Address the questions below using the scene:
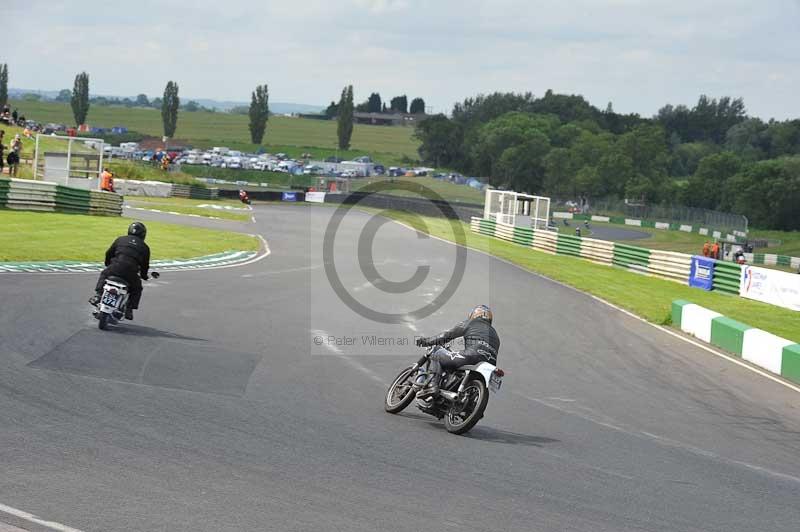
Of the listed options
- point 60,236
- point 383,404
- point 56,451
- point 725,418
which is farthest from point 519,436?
point 60,236

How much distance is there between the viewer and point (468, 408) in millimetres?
11062

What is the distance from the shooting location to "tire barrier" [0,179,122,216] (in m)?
35.6

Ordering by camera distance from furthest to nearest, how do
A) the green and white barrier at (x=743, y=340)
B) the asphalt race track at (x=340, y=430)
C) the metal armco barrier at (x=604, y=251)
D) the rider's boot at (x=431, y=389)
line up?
1. the metal armco barrier at (x=604, y=251)
2. the green and white barrier at (x=743, y=340)
3. the rider's boot at (x=431, y=389)
4. the asphalt race track at (x=340, y=430)

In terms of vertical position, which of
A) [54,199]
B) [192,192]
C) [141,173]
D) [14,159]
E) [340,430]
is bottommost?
[340,430]

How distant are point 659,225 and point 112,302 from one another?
85.9 metres

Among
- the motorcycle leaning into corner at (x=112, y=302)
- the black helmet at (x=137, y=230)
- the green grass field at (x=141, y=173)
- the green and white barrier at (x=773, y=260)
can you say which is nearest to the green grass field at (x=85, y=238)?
the black helmet at (x=137, y=230)

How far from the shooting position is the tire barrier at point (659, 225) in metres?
84.5

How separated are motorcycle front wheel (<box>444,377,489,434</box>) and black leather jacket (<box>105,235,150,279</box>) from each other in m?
6.65

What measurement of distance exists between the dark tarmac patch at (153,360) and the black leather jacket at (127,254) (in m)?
1.01

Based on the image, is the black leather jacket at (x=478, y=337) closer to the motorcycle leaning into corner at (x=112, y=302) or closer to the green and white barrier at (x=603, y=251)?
the motorcycle leaning into corner at (x=112, y=302)

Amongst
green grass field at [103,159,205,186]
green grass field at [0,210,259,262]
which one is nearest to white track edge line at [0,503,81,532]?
green grass field at [0,210,259,262]

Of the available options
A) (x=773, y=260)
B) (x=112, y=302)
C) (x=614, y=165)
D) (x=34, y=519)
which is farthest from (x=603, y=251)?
(x=614, y=165)

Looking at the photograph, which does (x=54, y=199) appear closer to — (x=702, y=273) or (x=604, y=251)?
(x=604, y=251)

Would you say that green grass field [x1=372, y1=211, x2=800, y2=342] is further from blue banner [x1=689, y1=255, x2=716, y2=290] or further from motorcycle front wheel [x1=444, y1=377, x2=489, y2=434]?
motorcycle front wheel [x1=444, y1=377, x2=489, y2=434]
